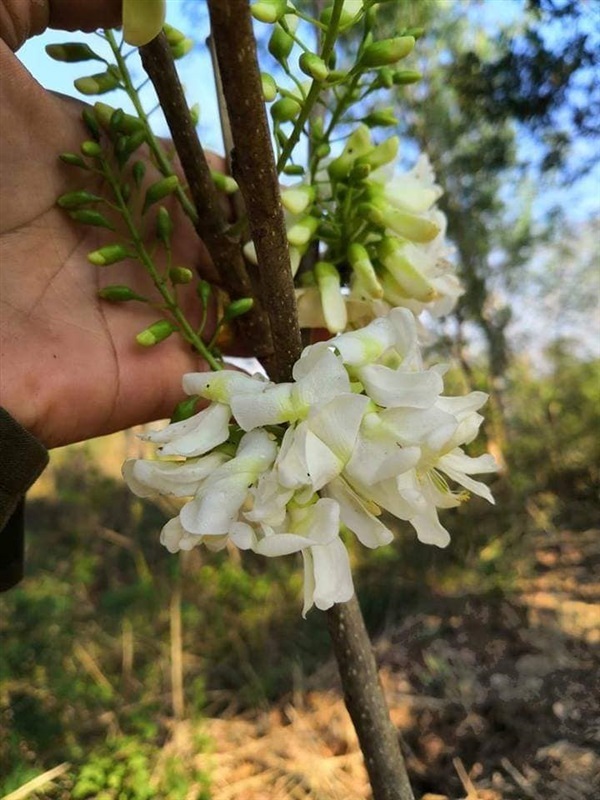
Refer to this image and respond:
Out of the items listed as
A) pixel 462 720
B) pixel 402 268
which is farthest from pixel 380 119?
pixel 462 720

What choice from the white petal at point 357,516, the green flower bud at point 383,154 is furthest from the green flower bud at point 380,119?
the white petal at point 357,516

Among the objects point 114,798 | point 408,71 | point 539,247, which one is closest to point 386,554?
point 114,798

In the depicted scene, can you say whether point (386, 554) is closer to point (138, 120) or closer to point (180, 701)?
point (180, 701)

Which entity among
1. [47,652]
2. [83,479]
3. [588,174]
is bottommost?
[47,652]

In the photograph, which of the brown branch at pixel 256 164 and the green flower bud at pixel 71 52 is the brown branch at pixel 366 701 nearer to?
the brown branch at pixel 256 164

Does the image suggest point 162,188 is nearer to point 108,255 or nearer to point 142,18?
point 108,255

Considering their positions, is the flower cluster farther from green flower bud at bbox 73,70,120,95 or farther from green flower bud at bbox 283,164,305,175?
green flower bud at bbox 73,70,120,95

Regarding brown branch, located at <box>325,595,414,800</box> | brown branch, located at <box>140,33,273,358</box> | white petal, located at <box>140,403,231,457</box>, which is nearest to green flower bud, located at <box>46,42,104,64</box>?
brown branch, located at <box>140,33,273,358</box>
